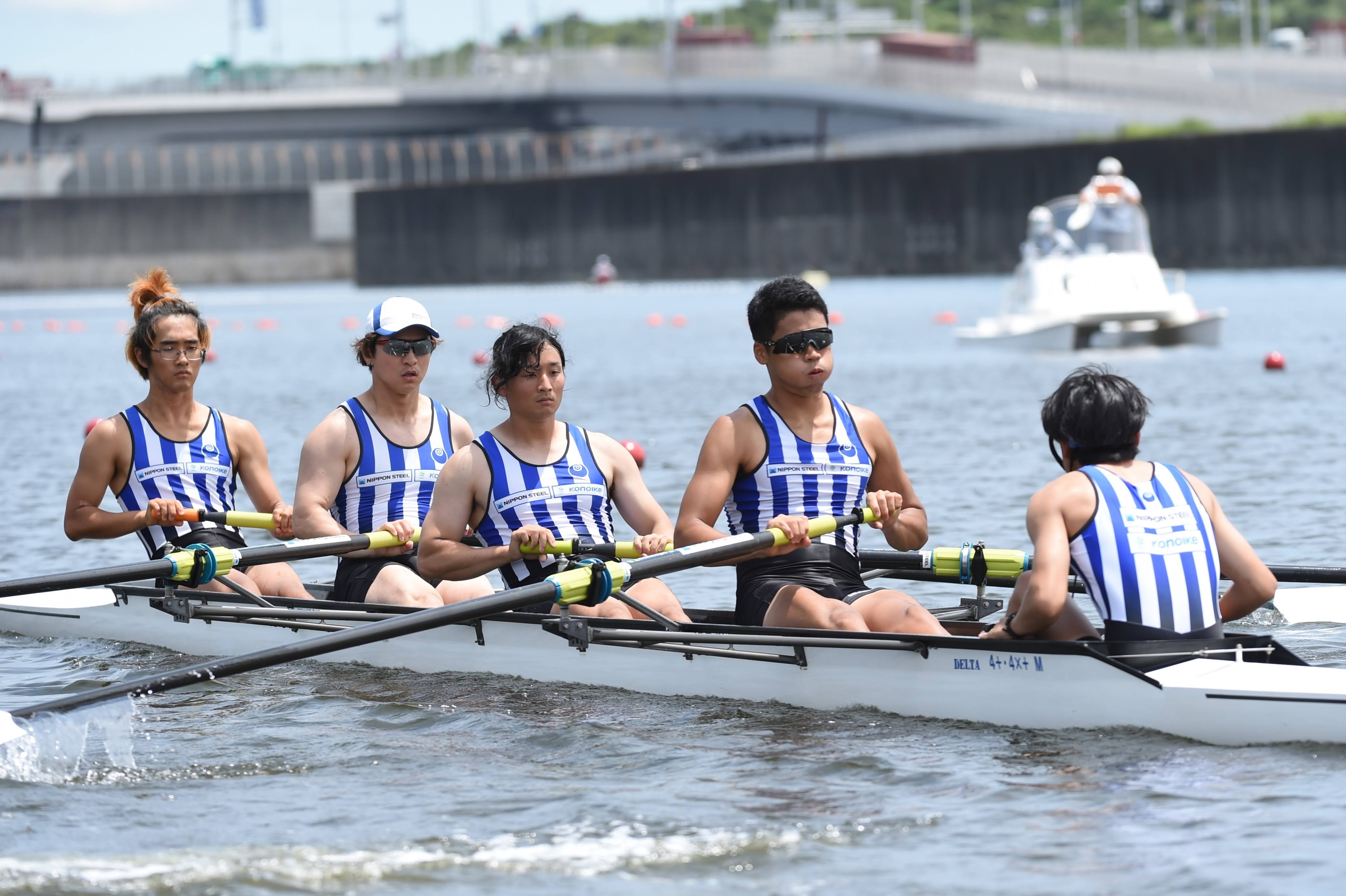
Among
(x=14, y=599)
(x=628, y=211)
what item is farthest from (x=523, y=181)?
(x=14, y=599)

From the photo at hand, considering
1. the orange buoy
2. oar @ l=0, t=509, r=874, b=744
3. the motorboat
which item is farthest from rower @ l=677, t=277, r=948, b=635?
the motorboat

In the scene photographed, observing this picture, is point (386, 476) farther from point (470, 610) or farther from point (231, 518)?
point (470, 610)

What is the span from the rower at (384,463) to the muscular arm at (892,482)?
1.90 meters

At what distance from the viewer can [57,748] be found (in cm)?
662

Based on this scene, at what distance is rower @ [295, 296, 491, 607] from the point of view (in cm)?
808

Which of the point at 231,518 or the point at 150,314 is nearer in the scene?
the point at 150,314

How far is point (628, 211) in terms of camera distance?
61.0m

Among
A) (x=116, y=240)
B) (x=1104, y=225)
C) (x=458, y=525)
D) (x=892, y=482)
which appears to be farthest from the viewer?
(x=116, y=240)

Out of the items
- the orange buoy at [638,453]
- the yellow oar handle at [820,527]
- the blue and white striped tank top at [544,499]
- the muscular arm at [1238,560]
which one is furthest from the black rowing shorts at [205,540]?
the orange buoy at [638,453]

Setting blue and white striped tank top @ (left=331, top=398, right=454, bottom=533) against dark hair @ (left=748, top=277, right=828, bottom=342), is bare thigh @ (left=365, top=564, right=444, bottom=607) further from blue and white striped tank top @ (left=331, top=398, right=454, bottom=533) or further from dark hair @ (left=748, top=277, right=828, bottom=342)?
dark hair @ (left=748, top=277, right=828, bottom=342)

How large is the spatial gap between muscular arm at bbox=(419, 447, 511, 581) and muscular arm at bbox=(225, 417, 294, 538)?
1.71 metres

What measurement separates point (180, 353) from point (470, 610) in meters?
2.60

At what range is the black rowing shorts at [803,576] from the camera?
719cm

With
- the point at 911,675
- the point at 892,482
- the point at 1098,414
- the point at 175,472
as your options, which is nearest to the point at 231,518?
the point at 175,472
